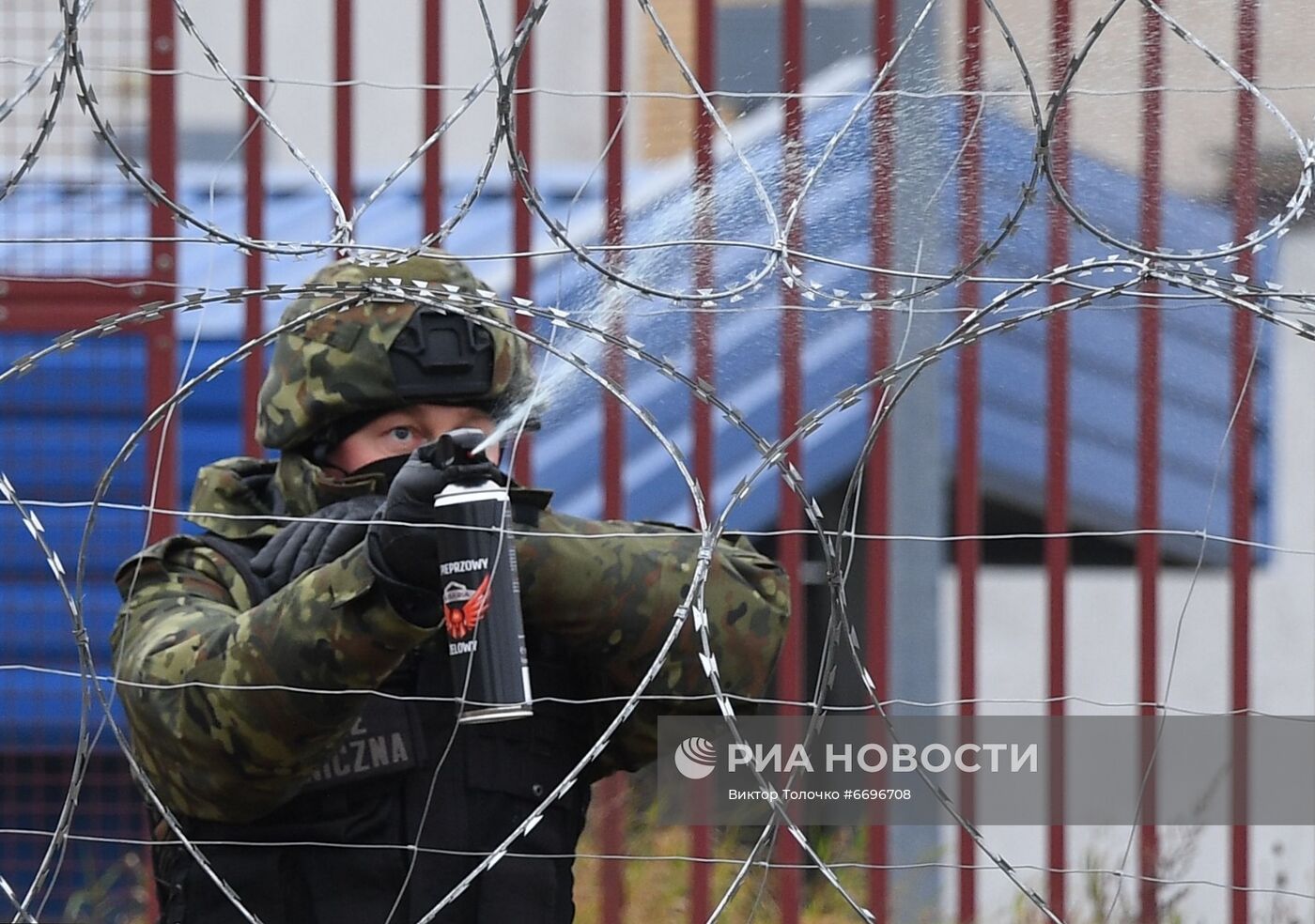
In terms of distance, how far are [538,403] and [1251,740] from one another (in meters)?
1.87

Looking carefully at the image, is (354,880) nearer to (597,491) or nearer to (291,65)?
(597,491)

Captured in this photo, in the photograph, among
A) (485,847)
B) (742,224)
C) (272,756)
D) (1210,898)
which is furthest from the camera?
(1210,898)

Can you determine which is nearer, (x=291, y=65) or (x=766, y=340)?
(x=766, y=340)

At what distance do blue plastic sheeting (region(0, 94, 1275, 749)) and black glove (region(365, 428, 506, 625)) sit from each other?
0.62 meters

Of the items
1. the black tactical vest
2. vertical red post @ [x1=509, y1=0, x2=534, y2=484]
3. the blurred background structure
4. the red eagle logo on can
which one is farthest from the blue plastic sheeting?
the red eagle logo on can

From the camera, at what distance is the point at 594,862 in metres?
4.04

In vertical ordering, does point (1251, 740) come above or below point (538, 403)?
below

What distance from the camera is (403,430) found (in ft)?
7.89

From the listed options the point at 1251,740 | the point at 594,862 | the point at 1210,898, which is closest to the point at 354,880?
the point at 594,862

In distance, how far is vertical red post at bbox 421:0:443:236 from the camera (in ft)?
11.9

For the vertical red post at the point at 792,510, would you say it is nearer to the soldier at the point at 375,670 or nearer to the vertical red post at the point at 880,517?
the vertical red post at the point at 880,517

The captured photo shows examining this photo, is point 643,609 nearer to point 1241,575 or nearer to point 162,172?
point 1241,575

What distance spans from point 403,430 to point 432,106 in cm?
139

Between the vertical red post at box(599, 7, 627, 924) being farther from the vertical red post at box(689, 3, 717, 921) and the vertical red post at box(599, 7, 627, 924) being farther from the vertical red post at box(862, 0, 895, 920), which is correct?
the vertical red post at box(862, 0, 895, 920)
